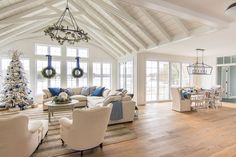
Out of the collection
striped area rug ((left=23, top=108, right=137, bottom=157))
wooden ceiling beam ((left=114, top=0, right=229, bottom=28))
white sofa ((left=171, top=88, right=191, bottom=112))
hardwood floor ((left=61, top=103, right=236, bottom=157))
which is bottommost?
hardwood floor ((left=61, top=103, right=236, bottom=157))

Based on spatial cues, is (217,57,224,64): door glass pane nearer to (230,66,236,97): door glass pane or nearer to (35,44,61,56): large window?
(230,66,236,97): door glass pane

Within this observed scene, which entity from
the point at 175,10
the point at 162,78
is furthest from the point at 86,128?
the point at 162,78

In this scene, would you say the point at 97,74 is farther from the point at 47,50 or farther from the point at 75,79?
the point at 47,50

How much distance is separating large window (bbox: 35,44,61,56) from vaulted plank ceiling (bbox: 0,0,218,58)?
2.04 ft

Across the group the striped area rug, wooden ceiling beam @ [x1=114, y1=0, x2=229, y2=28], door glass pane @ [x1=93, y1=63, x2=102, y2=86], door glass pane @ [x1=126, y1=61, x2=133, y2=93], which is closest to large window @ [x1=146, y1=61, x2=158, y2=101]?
door glass pane @ [x1=126, y1=61, x2=133, y2=93]

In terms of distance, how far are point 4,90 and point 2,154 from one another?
17.3 ft

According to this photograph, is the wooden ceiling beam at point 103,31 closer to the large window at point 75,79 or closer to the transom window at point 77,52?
the transom window at point 77,52

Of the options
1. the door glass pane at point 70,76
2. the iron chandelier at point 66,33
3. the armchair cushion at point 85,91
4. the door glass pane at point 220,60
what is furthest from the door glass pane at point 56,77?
the door glass pane at point 220,60

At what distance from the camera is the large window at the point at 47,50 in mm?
8344

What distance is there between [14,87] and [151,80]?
21.0ft

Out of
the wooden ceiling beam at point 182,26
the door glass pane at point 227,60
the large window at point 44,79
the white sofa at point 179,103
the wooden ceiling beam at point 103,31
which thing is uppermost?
the wooden ceiling beam at point 103,31

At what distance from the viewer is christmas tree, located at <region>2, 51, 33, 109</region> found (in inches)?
259

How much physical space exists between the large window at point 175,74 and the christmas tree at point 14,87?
24.7 feet

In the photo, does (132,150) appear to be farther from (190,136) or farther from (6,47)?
(6,47)
